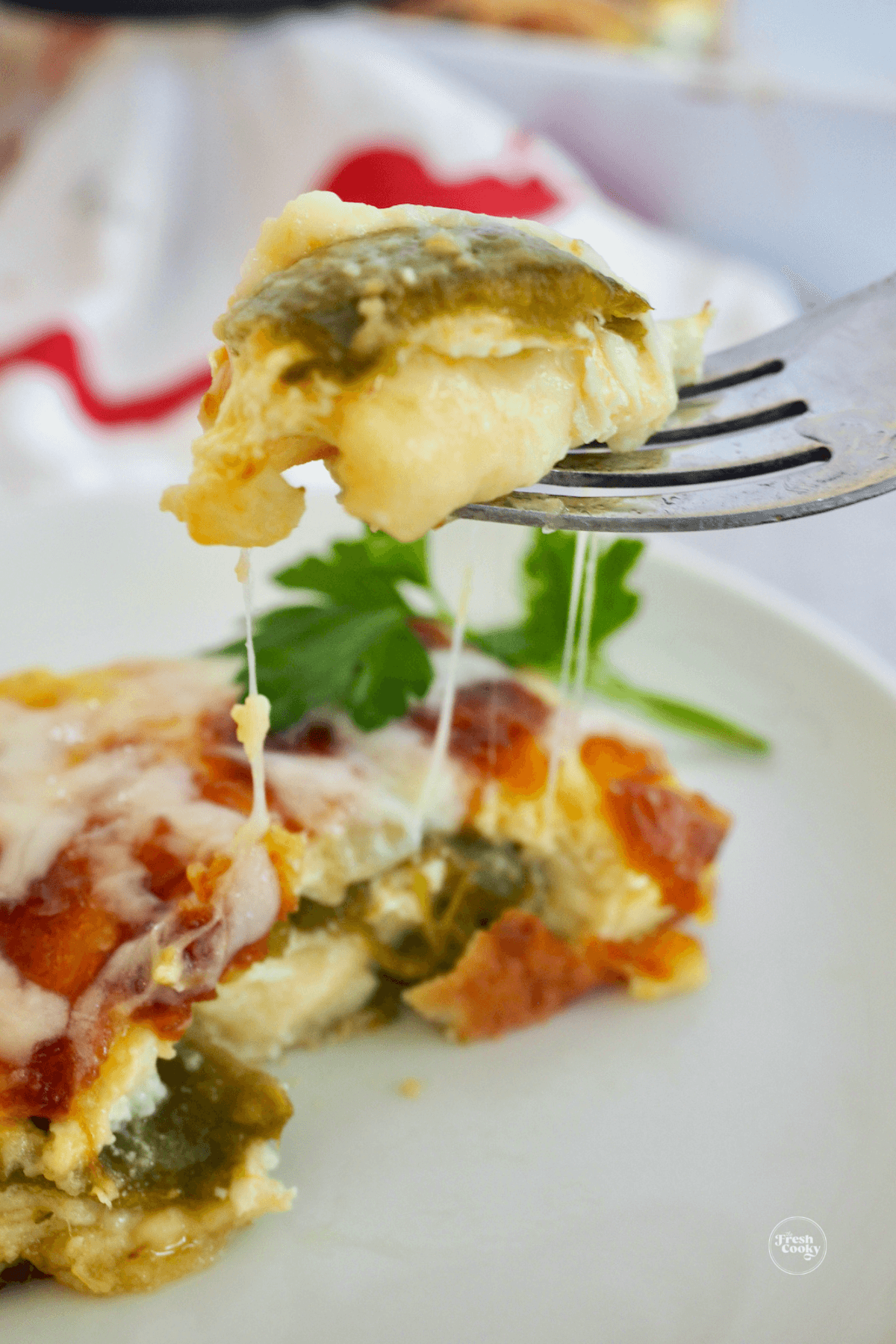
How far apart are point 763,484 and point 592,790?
0.71 m

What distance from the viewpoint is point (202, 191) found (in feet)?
15.3

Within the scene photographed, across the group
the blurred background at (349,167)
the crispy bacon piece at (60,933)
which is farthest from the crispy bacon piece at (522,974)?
the blurred background at (349,167)

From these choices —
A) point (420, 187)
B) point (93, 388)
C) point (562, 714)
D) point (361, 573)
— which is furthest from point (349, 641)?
point (420, 187)

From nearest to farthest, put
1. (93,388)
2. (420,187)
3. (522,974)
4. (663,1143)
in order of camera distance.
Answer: (663,1143)
(522,974)
(93,388)
(420,187)

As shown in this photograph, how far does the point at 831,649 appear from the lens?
2773 millimetres

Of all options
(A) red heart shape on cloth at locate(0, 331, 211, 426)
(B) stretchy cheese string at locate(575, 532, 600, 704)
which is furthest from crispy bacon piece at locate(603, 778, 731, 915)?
(A) red heart shape on cloth at locate(0, 331, 211, 426)

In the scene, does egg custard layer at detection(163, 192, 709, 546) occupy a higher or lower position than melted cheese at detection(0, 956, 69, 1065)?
higher

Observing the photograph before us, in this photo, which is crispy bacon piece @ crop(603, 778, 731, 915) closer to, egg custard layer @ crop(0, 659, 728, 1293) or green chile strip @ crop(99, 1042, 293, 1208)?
egg custard layer @ crop(0, 659, 728, 1293)

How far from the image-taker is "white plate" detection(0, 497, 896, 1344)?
1.72 m

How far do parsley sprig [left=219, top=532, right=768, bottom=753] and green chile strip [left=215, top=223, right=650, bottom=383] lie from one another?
0.57m

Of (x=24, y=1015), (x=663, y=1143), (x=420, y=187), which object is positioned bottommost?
(x=663, y=1143)

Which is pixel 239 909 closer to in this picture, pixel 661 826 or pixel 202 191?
pixel 661 826

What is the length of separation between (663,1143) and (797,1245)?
25 cm

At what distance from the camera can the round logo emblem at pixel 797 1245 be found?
1.77 m
